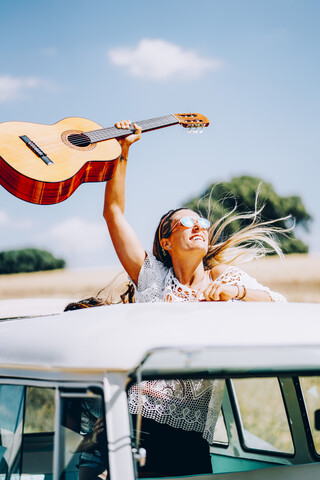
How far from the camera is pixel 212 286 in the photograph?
9.25 feet

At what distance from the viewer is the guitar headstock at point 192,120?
4109 mm

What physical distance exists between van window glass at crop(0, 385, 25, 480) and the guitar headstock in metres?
2.48

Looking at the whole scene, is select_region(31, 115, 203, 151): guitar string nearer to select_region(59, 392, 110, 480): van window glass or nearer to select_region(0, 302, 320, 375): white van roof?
select_region(0, 302, 320, 375): white van roof

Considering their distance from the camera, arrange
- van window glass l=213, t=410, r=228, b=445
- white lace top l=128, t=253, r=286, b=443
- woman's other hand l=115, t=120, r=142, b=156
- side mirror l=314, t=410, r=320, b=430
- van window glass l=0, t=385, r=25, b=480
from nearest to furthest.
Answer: van window glass l=0, t=385, r=25, b=480
white lace top l=128, t=253, r=286, b=443
side mirror l=314, t=410, r=320, b=430
woman's other hand l=115, t=120, r=142, b=156
van window glass l=213, t=410, r=228, b=445

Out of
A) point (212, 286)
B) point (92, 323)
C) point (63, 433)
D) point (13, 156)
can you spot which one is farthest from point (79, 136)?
point (63, 433)

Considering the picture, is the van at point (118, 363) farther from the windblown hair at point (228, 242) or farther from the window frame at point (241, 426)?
the windblown hair at point (228, 242)

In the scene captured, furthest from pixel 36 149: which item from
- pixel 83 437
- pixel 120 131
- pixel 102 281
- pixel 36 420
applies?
pixel 102 281

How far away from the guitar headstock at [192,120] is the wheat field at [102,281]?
49.1 ft

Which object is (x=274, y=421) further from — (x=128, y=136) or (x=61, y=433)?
(x=61, y=433)

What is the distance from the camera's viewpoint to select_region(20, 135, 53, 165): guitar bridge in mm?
3141

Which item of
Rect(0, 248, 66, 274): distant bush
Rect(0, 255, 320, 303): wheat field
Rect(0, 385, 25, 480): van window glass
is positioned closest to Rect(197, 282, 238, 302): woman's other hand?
Rect(0, 385, 25, 480): van window glass

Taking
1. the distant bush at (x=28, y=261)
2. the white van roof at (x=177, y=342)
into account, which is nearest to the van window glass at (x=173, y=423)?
the white van roof at (x=177, y=342)

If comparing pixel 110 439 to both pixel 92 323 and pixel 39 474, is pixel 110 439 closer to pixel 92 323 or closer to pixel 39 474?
pixel 92 323

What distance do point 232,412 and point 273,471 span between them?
1.43 metres
